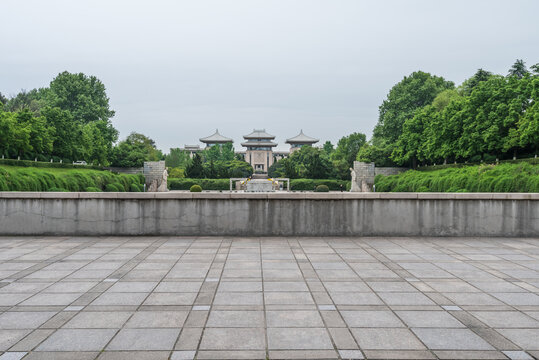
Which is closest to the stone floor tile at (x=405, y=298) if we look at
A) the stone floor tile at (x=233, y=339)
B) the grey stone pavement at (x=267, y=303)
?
the grey stone pavement at (x=267, y=303)

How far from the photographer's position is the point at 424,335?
11.4 ft

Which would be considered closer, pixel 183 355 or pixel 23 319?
pixel 183 355

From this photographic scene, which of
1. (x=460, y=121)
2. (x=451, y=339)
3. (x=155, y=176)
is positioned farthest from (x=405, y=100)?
(x=451, y=339)

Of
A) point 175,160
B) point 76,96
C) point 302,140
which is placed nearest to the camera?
point 76,96

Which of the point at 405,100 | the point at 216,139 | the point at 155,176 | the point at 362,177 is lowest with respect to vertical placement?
the point at 362,177

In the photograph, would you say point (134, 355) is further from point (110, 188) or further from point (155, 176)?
point (155, 176)

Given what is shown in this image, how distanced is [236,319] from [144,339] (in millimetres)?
946

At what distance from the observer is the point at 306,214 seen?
9.20 metres

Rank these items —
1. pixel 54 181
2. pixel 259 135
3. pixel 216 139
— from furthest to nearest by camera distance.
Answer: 1. pixel 216 139
2. pixel 259 135
3. pixel 54 181

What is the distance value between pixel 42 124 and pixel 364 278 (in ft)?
133

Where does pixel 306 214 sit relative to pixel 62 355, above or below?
above

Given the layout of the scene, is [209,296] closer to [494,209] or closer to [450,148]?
[494,209]

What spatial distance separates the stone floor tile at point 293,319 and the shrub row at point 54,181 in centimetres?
2268

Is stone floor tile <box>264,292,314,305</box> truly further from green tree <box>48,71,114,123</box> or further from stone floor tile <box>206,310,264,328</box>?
green tree <box>48,71,114,123</box>
